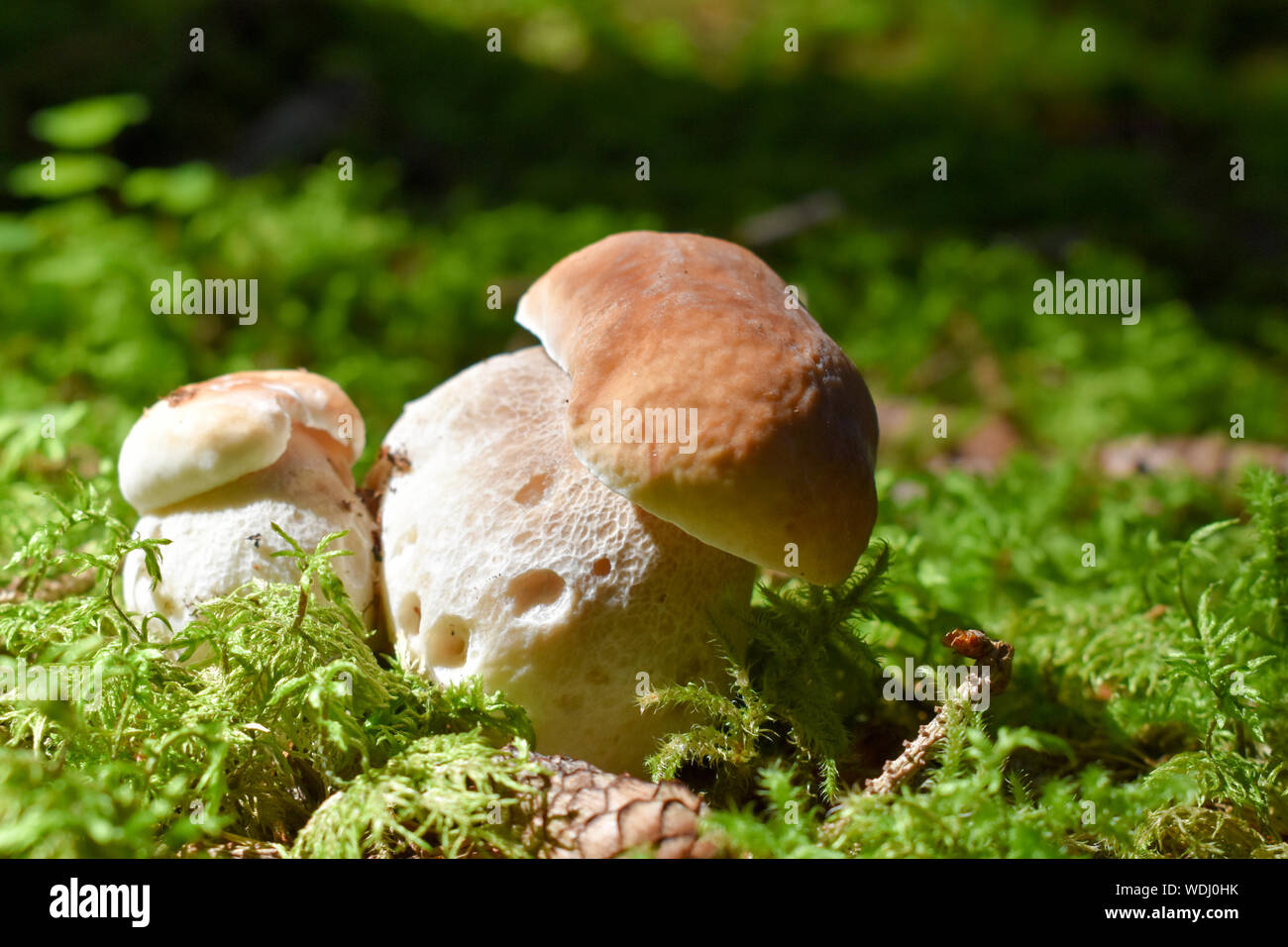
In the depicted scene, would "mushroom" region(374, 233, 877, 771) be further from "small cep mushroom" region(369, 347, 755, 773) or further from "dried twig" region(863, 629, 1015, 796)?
"dried twig" region(863, 629, 1015, 796)

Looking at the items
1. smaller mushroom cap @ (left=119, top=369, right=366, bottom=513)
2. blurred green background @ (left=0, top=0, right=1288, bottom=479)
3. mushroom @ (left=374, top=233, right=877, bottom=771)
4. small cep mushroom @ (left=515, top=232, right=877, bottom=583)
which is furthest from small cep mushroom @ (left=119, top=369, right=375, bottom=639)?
blurred green background @ (left=0, top=0, right=1288, bottom=479)

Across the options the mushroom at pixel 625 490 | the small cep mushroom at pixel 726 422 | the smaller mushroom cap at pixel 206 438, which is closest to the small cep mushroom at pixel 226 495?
the smaller mushroom cap at pixel 206 438

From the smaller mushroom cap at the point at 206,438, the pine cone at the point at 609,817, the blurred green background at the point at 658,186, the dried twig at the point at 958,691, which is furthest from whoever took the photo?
the blurred green background at the point at 658,186

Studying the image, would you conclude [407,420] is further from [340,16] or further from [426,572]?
[340,16]

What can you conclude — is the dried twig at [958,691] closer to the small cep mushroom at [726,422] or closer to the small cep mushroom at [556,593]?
the small cep mushroom at [726,422]

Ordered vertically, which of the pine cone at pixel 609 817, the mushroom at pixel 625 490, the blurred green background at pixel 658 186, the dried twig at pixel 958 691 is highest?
the blurred green background at pixel 658 186

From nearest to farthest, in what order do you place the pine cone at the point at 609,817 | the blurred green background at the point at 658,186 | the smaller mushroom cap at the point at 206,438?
1. the pine cone at the point at 609,817
2. the smaller mushroom cap at the point at 206,438
3. the blurred green background at the point at 658,186
